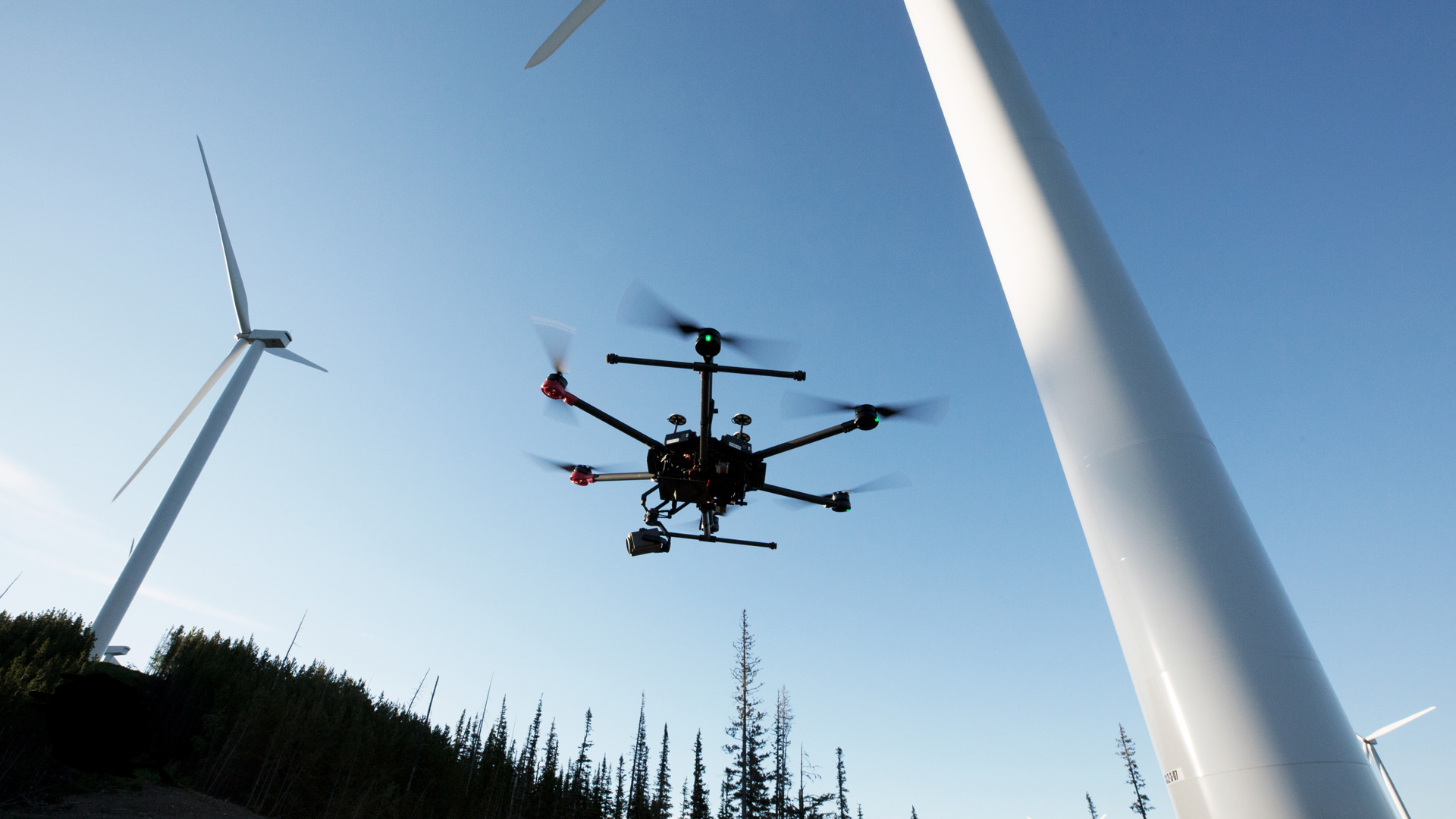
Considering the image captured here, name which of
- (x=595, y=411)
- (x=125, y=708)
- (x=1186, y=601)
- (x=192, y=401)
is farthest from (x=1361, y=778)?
(x=192, y=401)

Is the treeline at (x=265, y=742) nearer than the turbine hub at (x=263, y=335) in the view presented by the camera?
Yes

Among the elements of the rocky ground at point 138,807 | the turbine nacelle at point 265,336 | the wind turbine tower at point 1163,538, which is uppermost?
the turbine nacelle at point 265,336

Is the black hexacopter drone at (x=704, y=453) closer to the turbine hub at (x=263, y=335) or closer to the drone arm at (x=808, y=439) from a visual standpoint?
the drone arm at (x=808, y=439)

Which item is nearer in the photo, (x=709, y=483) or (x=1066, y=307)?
(x=1066, y=307)

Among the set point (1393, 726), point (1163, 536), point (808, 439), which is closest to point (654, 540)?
point (808, 439)

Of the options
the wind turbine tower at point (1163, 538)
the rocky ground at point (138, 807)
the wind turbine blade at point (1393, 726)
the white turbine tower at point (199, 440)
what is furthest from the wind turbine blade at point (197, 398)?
the wind turbine blade at point (1393, 726)

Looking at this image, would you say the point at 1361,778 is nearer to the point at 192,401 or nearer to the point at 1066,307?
the point at 1066,307
